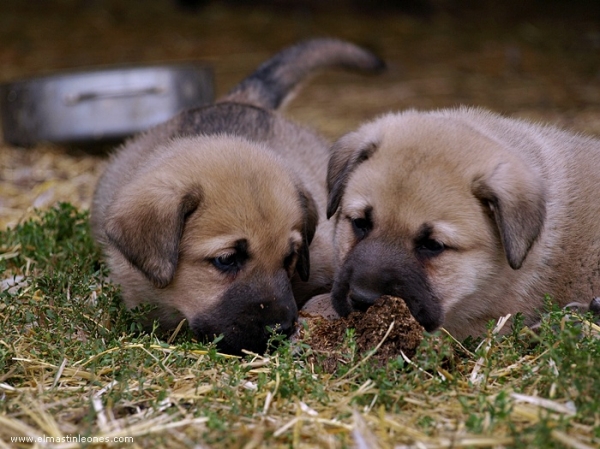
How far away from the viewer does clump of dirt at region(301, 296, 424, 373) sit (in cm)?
396

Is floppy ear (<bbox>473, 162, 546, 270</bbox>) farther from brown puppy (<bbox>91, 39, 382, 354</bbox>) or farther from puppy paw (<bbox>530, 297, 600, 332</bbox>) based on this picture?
brown puppy (<bbox>91, 39, 382, 354</bbox>)

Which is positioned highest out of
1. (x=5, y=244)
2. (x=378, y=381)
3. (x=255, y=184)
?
(x=255, y=184)

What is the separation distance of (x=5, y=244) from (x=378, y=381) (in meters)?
3.43

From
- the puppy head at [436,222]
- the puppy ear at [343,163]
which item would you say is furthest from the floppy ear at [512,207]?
the puppy ear at [343,163]

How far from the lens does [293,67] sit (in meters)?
7.32

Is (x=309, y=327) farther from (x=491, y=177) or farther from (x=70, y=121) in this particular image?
(x=70, y=121)

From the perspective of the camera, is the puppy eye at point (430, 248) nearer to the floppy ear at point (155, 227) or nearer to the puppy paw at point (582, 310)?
the puppy paw at point (582, 310)

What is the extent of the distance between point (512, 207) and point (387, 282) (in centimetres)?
73

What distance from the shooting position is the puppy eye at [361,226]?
14.2ft

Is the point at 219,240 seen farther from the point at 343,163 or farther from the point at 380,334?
the point at 380,334

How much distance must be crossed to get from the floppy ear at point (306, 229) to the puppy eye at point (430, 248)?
809mm

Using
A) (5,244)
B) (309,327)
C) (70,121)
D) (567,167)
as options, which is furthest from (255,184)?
(70,121)

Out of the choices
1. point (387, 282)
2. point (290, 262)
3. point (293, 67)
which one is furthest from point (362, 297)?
point (293, 67)

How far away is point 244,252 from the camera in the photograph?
440 centimetres
